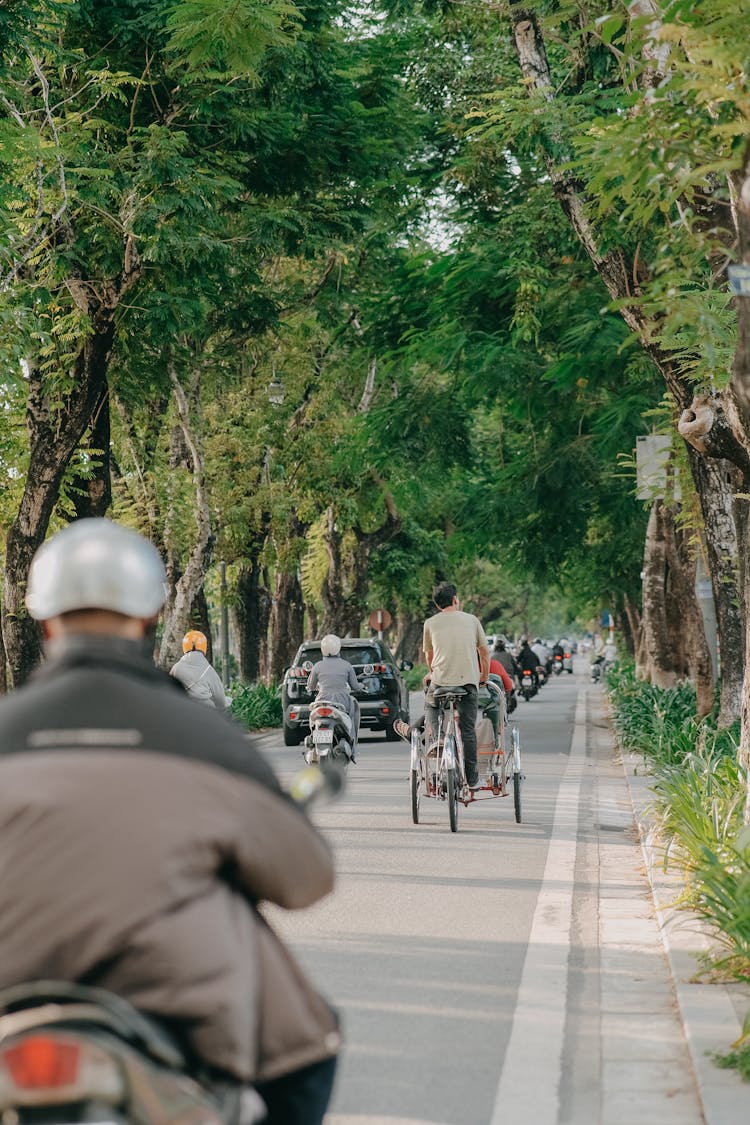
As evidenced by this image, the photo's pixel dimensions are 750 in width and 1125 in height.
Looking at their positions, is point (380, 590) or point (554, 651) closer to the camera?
point (380, 590)

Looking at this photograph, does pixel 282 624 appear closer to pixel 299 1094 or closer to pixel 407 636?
pixel 407 636

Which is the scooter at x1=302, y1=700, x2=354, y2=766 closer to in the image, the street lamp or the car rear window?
the car rear window

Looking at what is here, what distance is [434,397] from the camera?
79.2 feet

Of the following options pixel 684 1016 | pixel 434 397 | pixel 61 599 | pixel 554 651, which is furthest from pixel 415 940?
pixel 554 651

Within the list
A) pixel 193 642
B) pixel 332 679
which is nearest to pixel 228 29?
pixel 193 642

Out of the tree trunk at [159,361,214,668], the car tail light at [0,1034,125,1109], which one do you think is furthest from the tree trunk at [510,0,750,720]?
the tree trunk at [159,361,214,668]

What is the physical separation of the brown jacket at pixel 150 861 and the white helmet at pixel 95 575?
3.8 inches

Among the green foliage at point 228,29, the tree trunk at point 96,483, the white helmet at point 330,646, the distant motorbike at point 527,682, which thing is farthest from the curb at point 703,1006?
the distant motorbike at point 527,682

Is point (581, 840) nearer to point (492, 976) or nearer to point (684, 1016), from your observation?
point (492, 976)

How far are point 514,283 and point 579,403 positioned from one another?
2.67 metres

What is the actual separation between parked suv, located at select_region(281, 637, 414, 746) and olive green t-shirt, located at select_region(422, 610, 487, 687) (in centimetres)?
1275

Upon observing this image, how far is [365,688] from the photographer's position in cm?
2673

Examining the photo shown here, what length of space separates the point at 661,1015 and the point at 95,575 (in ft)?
14.3

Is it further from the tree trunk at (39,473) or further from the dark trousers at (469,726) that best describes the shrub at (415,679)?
the dark trousers at (469,726)
